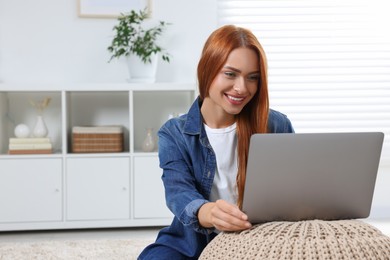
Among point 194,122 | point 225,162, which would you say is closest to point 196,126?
point 194,122

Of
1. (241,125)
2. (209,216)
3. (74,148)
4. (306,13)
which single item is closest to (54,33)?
(74,148)

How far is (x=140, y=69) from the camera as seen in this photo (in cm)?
363

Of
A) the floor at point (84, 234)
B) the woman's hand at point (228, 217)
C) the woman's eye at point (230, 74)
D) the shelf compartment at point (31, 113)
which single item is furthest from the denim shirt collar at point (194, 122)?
the shelf compartment at point (31, 113)

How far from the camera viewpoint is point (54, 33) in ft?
12.5

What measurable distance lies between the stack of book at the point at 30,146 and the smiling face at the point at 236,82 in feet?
6.54

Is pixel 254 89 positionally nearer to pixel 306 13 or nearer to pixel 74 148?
pixel 74 148

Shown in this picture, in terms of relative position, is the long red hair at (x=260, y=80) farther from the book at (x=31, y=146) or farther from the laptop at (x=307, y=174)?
the book at (x=31, y=146)

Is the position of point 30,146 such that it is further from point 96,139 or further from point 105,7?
point 105,7

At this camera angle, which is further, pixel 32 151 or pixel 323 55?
pixel 323 55

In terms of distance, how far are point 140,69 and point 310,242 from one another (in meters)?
2.52

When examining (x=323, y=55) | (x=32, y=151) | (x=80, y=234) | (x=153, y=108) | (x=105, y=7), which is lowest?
(x=80, y=234)

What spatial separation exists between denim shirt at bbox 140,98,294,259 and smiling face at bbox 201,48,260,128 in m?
0.11

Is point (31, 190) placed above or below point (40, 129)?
below

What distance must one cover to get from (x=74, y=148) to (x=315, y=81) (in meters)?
1.63
